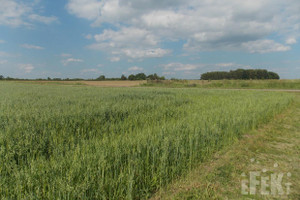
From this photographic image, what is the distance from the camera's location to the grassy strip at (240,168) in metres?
2.55

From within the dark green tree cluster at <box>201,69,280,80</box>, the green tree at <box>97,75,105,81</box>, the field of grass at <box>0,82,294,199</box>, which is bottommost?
the field of grass at <box>0,82,294,199</box>

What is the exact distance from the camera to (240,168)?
3334 millimetres

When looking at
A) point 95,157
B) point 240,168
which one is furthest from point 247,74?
point 95,157

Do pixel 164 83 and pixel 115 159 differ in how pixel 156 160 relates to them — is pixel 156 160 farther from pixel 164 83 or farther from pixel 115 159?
pixel 164 83

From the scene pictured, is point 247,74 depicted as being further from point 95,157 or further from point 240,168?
point 95,157

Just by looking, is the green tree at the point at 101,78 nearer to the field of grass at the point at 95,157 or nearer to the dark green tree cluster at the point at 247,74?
the dark green tree cluster at the point at 247,74

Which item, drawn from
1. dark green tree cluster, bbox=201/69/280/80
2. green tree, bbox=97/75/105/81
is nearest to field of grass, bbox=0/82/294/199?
green tree, bbox=97/75/105/81

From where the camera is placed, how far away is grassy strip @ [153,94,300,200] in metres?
2.55


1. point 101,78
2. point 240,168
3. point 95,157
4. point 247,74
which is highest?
point 247,74

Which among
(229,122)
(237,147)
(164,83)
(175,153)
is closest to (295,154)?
(237,147)

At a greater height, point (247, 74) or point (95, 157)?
point (247, 74)

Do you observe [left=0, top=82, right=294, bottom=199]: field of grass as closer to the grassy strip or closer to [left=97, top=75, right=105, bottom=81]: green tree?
the grassy strip

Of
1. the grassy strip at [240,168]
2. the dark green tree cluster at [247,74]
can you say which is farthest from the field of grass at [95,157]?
the dark green tree cluster at [247,74]

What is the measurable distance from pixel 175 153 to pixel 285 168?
2398 mm
